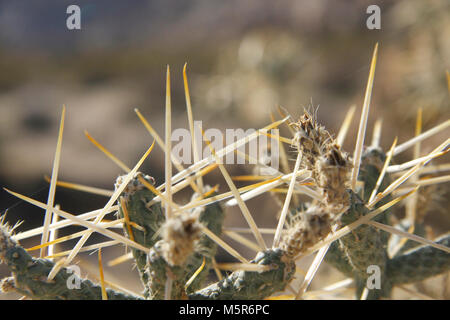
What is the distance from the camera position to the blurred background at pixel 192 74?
271 cm

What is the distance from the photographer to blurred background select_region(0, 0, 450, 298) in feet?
8.90

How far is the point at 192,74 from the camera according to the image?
4160 millimetres

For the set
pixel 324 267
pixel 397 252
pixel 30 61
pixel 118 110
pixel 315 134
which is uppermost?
pixel 30 61

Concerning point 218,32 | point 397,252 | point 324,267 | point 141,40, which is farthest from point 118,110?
point 397,252

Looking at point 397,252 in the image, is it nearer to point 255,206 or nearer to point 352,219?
point 352,219

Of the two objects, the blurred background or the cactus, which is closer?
the cactus

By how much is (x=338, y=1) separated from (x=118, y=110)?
7.55ft

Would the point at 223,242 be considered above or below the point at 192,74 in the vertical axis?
below

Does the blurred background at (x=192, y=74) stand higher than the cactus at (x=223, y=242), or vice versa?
the blurred background at (x=192, y=74)

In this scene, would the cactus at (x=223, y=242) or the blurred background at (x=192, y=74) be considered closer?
the cactus at (x=223, y=242)

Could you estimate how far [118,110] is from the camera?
411 cm

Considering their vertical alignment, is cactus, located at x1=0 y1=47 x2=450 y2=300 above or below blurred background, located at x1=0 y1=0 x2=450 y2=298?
below

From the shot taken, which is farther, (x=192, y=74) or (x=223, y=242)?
(x=192, y=74)

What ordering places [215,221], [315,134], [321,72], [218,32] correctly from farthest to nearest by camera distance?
[218,32] < [321,72] < [215,221] < [315,134]
